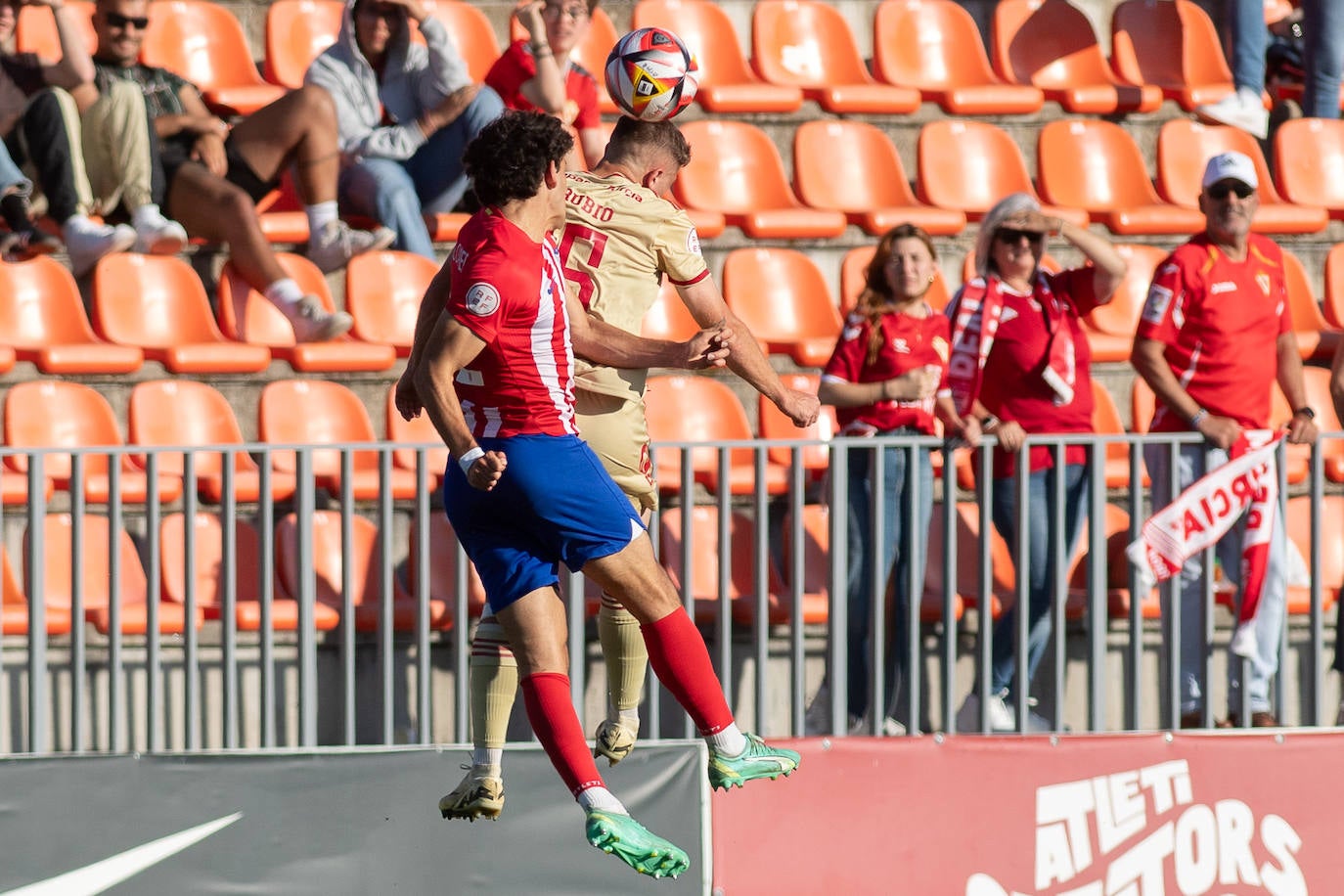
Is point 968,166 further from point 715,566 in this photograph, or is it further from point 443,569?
point 443,569

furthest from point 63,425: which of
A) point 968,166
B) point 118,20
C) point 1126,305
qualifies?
point 1126,305

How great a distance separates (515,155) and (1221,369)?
11.8ft

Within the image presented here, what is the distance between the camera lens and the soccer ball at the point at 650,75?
535 centimetres

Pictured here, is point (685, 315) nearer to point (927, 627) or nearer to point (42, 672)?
point (927, 627)

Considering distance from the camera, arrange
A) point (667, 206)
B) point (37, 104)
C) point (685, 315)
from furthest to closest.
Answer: point (685, 315)
point (37, 104)
point (667, 206)

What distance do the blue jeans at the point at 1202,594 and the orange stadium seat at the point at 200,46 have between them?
4.97m

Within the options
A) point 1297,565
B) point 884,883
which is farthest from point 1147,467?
point 884,883

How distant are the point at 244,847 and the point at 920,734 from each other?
2.32 meters

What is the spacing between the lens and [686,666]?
5.19 metres

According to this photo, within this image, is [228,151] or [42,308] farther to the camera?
[228,151]

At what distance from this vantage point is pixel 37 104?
8438 millimetres

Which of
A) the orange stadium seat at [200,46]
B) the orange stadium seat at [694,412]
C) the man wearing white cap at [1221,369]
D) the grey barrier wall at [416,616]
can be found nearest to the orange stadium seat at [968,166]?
the orange stadium seat at [694,412]

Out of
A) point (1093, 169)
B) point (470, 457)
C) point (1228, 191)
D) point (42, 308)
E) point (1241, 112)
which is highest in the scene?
point (1241, 112)

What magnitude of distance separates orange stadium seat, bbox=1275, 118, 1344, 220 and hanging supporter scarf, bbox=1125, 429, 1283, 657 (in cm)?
378
